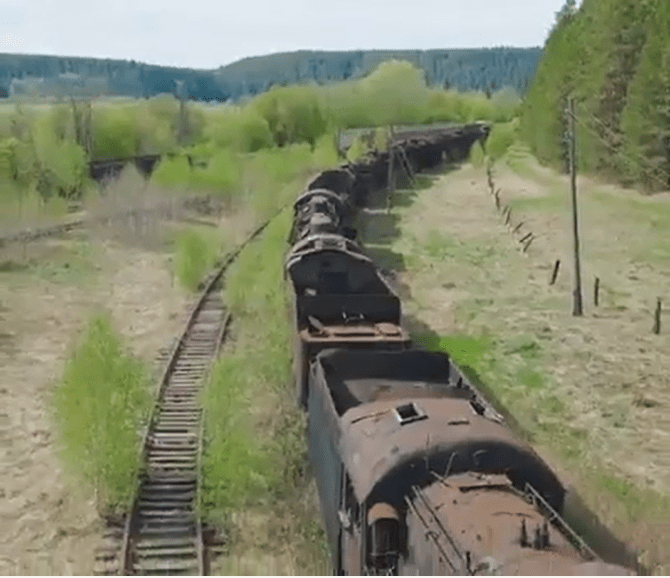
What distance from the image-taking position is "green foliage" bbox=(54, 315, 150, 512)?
1508 centimetres

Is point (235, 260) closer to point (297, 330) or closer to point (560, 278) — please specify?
point (560, 278)

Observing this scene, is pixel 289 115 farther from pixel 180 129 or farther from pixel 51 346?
pixel 51 346

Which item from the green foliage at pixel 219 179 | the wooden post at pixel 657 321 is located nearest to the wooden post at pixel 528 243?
the wooden post at pixel 657 321

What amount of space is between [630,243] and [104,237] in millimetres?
25415

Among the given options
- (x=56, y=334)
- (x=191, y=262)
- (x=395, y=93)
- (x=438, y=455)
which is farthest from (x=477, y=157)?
(x=438, y=455)

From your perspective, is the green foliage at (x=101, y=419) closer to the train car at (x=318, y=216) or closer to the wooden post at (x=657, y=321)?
the train car at (x=318, y=216)

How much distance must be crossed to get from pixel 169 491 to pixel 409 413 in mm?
6378

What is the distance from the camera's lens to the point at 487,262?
39344mm

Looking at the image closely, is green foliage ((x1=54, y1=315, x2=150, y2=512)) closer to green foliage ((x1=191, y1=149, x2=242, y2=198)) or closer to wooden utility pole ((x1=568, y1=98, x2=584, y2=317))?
wooden utility pole ((x1=568, y1=98, x2=584, y2=317))

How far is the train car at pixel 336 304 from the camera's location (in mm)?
16484

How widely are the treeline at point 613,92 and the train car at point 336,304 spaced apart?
3301 centimetres

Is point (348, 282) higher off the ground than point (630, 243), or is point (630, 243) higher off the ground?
point (348, 282)

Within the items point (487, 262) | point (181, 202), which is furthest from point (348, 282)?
point (181, 202)

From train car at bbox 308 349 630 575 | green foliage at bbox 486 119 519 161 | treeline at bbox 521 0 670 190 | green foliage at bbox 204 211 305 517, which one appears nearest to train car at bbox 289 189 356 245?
green foliage at bbox 204 211 305 517
